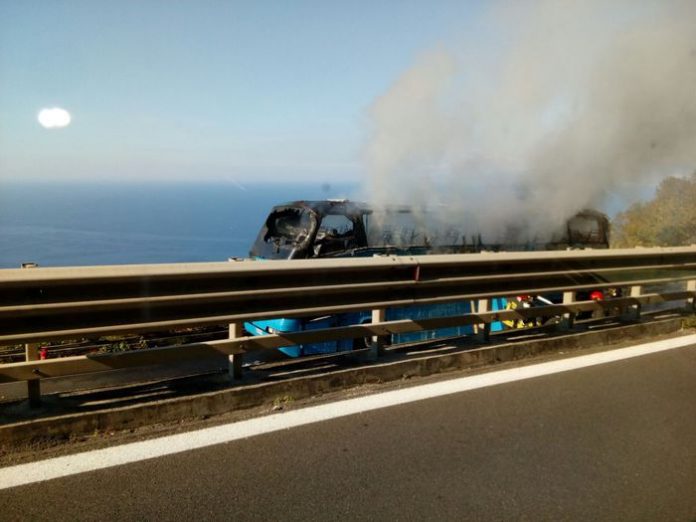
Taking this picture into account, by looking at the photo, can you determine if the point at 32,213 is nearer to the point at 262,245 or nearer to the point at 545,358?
the point at 262,245

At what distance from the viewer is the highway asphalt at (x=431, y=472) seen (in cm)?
274

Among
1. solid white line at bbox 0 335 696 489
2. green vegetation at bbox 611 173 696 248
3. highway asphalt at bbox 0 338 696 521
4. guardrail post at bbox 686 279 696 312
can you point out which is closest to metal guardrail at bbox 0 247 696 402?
solid white line at bbox 0 335 696 489

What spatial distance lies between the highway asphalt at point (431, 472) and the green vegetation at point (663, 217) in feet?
49.7

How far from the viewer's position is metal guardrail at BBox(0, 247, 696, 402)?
329 centimetres

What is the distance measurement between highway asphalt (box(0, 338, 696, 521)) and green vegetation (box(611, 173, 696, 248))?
15.1 meters

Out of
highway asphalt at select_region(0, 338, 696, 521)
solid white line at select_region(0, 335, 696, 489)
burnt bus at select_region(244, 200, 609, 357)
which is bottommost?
highway asphalt at select_region(0, 338, 696, 521)

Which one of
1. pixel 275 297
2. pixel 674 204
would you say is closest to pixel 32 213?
pixel 674 204

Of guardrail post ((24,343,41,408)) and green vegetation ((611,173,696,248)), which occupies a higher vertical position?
green vegetation ((611,173,696,248))

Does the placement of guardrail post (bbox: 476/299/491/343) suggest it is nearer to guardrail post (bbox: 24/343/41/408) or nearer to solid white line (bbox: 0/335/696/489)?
solid white line (bbox: 0/335/696/489)

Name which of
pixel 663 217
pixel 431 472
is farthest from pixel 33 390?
pixel 663 217

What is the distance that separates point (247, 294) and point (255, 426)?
0.90 metres

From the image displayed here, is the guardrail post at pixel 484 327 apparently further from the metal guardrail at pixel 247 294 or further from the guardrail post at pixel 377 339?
the guardrail post at pixel 377 339

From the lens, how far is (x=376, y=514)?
273 cm

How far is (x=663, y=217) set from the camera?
61.8ft
